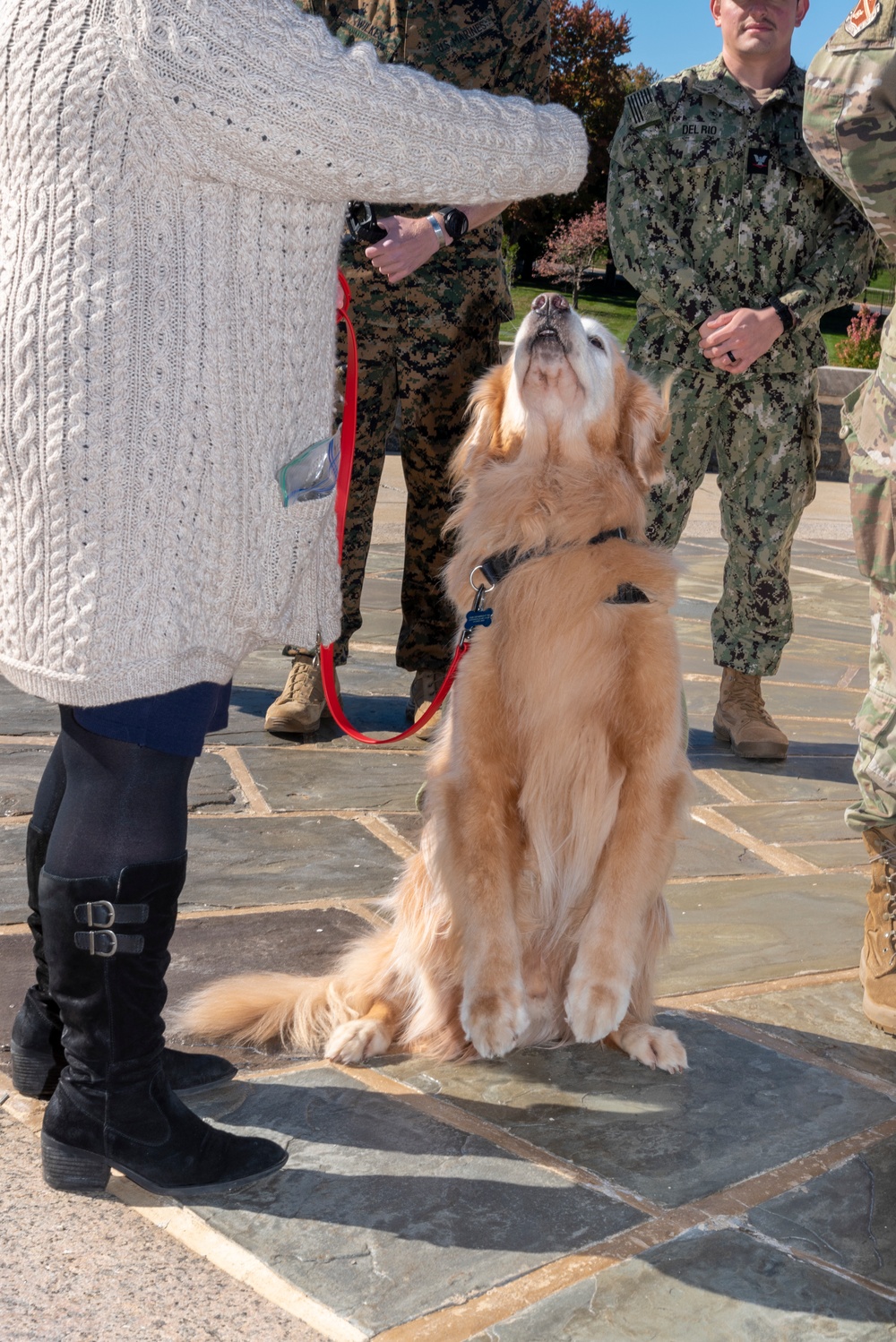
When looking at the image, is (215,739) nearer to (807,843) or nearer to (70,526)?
(807,843)

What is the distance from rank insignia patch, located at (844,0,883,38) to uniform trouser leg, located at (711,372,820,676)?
2.09 metres

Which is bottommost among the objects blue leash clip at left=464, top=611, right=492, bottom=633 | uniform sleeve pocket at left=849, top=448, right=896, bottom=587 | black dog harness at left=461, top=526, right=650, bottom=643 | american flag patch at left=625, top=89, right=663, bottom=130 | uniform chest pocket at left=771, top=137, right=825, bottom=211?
blue leash clip at left=464, top=611, right=492, bottom=633

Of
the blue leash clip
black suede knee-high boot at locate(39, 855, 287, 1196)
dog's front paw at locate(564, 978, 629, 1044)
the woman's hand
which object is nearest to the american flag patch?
the woman's hand

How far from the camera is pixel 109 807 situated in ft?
5.78

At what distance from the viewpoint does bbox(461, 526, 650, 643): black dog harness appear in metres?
2.54

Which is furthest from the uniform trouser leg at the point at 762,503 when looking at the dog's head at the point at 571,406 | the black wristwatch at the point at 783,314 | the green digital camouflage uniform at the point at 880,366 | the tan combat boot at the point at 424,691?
the green digital camouflage uniform at the point at 880,366

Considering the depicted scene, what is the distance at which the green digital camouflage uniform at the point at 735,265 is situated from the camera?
4312mm

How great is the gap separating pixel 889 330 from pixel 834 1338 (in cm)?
180

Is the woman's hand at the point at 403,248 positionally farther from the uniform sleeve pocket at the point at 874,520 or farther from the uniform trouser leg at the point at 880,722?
the uniform trouser leg at the point at 880,722

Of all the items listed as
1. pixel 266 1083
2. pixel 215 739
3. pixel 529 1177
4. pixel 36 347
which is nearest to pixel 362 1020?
pixel 266 1083

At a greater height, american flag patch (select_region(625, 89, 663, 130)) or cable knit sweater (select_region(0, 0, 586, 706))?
american flag patch (select_region(625, 89, 663, 130))

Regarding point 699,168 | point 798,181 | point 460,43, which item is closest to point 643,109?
point 699,168

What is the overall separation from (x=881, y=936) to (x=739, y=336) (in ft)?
7.39

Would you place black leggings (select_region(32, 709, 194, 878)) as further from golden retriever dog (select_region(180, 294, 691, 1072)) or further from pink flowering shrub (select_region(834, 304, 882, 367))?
pink flowering shrub (select_region(834, 304, 882, 367))
